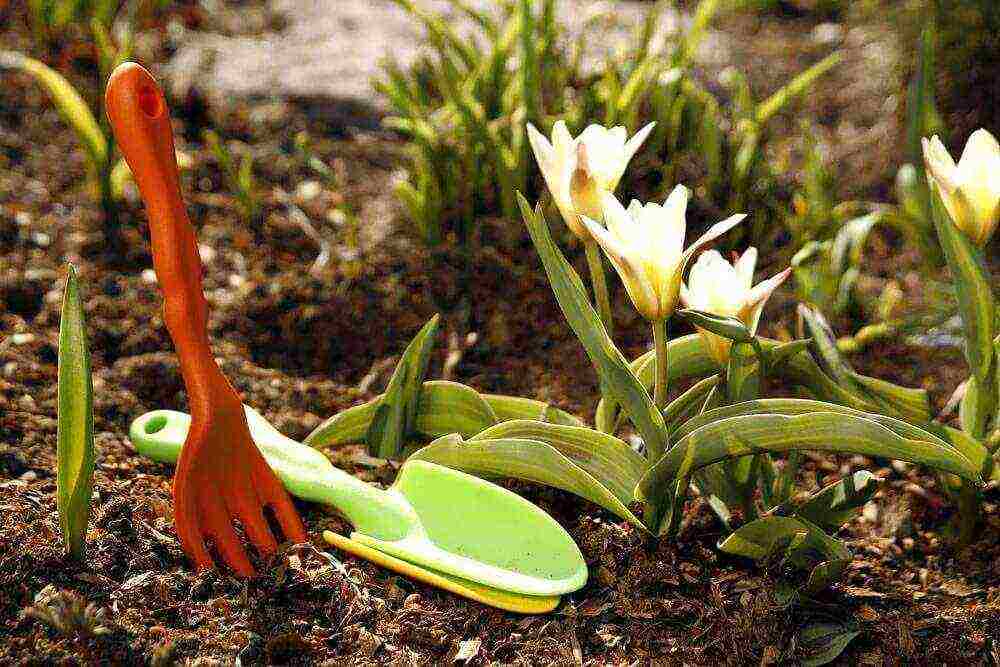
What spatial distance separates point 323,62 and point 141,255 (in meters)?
0.94

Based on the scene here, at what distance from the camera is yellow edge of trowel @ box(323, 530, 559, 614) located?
3.64 feet

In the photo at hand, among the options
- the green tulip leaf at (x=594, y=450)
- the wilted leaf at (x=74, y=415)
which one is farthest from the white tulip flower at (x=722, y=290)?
the wilted leaf at (x=74, y=415)

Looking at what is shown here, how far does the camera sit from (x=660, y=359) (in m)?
1.11

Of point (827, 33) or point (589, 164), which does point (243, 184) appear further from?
point (827, 33)

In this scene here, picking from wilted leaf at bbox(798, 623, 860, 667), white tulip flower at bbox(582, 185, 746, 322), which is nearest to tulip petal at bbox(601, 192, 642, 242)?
white tulip flower at bbox(582, 185, 746, 322)

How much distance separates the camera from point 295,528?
1.18 meters

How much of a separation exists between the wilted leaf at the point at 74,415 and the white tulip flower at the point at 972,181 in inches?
36.2

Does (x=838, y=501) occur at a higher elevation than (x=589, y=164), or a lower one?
lower

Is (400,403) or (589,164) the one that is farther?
(400,403)

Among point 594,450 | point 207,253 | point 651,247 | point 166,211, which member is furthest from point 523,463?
point 207,253

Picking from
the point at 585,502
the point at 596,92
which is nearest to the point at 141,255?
the point at 596,92

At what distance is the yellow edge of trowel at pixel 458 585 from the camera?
1.11 metres

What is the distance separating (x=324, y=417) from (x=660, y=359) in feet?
2.18

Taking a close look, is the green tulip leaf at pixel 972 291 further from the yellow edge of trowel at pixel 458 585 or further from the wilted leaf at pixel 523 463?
the yellow edge of trowel at pixel 458 585
